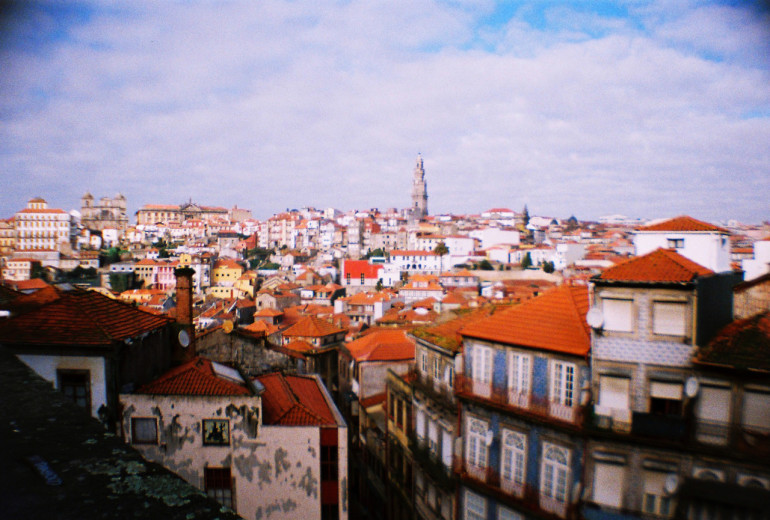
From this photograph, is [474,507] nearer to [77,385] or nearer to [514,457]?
[514,457]

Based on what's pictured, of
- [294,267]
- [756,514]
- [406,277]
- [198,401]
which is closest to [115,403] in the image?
[198,401]

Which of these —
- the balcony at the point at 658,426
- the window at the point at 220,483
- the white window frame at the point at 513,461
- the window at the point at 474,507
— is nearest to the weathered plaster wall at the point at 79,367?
the window at the point at 220,483

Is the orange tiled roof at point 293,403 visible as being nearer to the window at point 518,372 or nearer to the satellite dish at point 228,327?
the satellite dish at point 228,327

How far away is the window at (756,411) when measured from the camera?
6.43 meters

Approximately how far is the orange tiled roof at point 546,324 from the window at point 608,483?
1809 mm

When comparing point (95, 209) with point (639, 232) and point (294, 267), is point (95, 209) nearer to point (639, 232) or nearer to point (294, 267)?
point (294, 267)

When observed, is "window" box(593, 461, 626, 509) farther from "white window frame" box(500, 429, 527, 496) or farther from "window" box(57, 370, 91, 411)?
"window" box(57, 370, 91, 411)

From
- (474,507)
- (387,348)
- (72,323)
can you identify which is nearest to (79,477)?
(72,323)

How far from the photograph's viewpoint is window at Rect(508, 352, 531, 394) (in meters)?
8.91

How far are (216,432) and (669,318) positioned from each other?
8.02 meters

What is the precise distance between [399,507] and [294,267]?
7602cm

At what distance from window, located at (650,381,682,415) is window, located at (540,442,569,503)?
1659 millimetres

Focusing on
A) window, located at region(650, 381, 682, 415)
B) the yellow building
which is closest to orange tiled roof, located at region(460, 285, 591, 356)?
window, located at region(650, 381, 682, 415)

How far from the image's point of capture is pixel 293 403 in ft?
33.8
